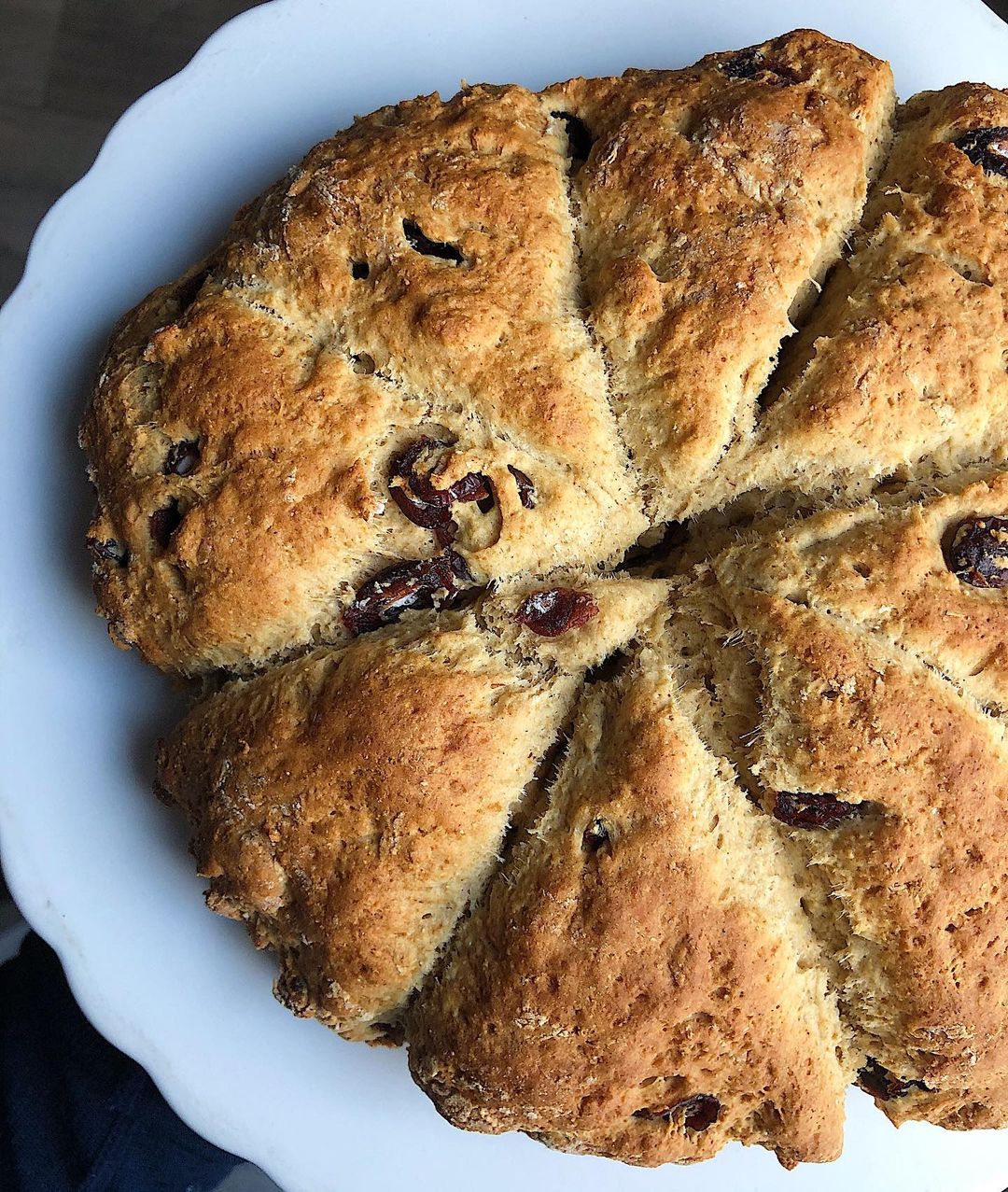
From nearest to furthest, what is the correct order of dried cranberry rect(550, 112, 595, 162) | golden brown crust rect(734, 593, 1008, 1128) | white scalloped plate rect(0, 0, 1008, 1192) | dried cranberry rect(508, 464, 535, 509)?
1. golden brown crust rect(734, 593, 1008, 1128)
2. dried cranberry rect(508, 464, 535, 509)
3. dried cranberry rect(550, 112, 595, 162)
4. white scalloped plate rect(0, 0, 1008, 1192)

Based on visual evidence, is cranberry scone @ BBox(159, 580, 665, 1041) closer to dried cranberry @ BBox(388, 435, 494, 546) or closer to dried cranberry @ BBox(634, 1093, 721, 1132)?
dried cranberry @ BBox(388, 435, 494, 546)

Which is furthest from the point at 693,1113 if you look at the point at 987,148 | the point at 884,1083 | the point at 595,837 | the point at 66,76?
the point at 66,76

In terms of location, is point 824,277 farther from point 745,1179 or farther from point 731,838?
point 745,1179

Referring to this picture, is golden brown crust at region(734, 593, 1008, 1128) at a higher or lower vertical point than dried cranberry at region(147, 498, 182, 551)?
lower

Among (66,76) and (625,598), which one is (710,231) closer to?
(625,598)

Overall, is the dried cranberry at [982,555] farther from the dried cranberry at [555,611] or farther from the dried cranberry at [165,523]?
the dried cranberry at [165,523]

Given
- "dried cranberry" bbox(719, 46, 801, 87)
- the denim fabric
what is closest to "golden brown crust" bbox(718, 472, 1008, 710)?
"dried cranberry" bbox(719, 46, 801, 87)

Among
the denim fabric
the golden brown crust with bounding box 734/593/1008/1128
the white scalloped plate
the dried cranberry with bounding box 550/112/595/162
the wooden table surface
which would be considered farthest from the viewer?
the wooden table surface

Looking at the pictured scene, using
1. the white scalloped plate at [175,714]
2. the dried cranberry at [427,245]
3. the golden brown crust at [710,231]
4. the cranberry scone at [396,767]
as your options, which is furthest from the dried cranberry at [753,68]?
the cranberry scone at [396,767]
